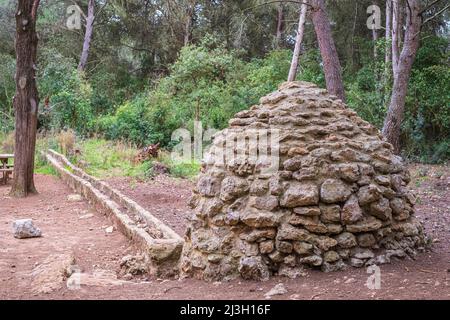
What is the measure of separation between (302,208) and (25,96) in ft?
25.7

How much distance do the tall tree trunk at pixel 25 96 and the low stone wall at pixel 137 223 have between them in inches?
44.4

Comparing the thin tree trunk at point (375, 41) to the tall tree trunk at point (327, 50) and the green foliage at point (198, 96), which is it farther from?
the tall tree trunk at point (327, 50)

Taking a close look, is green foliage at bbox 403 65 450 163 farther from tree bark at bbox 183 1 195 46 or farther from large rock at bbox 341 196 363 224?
tree bark at bbox 183 1 195 46

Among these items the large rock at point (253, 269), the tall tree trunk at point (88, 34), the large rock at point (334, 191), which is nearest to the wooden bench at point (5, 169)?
the large rock at point (253, 269)

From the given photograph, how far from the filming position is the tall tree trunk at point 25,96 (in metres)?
10.0

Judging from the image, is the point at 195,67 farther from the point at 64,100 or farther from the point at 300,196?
the point at 300,196

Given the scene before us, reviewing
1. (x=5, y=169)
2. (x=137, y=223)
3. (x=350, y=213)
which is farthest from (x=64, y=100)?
(x=350, y=213)

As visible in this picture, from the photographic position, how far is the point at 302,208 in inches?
168

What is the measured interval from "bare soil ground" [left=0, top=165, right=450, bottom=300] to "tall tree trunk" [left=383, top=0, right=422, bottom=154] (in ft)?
4.27

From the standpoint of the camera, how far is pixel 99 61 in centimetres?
2475

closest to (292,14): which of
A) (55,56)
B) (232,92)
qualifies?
(232,92)

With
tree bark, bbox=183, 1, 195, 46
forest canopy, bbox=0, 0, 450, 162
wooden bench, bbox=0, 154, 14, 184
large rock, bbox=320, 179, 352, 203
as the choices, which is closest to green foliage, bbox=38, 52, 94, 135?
forest canopy, bbox=0, 0, 450, 162
